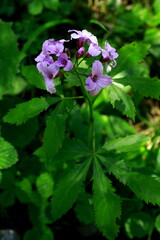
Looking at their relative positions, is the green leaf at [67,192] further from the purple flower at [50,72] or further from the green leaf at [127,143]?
the purple flower at [50,72]

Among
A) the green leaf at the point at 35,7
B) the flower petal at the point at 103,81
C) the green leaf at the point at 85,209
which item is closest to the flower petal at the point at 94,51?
the flower petal at the point at 103,81

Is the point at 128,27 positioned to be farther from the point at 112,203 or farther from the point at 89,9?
the point at 112,203

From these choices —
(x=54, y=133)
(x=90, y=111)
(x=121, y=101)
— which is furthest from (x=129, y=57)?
(x=54, y=133)

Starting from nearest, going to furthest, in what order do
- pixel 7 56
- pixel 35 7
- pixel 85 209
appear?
pixel 85 209, pixel 7 56, pixel 35 7

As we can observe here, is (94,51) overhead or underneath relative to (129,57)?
overhead

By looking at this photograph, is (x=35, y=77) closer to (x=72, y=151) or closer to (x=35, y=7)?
(x=72, y=151)

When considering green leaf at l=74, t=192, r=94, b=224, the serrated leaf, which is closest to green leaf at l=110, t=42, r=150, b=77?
the serrated leaf

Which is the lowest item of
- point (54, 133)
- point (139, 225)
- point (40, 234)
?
point (40, 234)
